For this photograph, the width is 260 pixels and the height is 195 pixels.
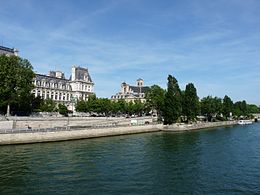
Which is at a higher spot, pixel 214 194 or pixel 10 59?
pixel 10 59

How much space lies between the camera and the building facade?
136125 millimetres

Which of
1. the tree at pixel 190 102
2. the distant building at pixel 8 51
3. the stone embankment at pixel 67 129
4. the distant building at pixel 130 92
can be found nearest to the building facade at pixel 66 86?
the distant building at pixel 8 51

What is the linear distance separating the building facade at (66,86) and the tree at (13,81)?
55.6 metres

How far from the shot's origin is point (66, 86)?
14912 centimetres

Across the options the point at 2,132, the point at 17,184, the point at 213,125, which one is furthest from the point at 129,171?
the point at 213,125

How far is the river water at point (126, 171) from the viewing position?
93.9ft

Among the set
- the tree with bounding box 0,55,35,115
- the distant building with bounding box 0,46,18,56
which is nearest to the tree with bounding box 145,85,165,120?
the distant building with bounding box 0,46,18,56

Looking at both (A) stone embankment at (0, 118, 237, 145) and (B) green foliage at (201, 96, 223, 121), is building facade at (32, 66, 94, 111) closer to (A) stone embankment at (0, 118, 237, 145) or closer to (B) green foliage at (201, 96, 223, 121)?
(A) stone embankment at (0, 118, 237, 145)

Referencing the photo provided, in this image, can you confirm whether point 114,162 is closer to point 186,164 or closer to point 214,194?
point 186,164

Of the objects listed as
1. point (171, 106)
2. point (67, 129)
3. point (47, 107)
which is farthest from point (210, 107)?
point (67, 129)

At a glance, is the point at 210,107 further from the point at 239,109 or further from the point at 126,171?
the point at 126,171

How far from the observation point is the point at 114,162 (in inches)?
1592

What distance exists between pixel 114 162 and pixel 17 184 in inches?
543

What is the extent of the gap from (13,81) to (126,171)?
4859 cm
